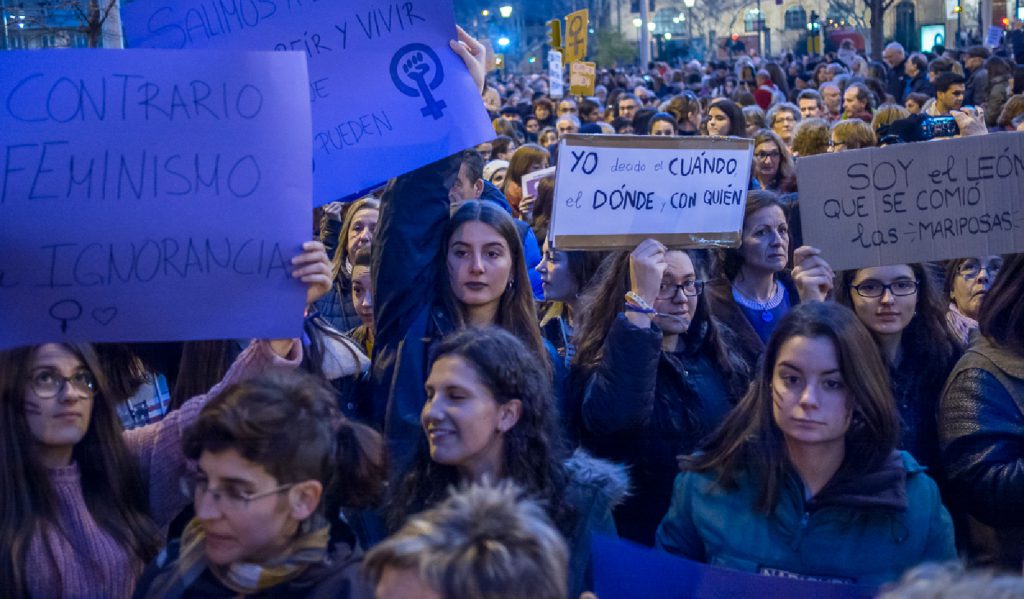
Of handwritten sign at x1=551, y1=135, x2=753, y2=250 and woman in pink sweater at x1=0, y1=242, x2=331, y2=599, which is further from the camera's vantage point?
handwritten sign at x1=551, y1=135, x2=753, y2=250

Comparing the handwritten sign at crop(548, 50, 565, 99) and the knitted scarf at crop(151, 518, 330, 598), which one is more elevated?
the handwritten sign at crop(548, 50, 565, 99)

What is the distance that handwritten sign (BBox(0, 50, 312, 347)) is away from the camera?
2957mm

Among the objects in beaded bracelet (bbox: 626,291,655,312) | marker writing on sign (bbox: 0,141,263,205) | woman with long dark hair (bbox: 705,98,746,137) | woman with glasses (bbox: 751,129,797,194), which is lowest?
beaded bracelet (bbox: 626,291,655,312)

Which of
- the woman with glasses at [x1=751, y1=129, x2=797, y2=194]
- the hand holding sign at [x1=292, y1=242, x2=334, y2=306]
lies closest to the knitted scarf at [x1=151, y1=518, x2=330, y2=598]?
the hand holding sign at [x1=292, y1=242, x2=334, y2=306]

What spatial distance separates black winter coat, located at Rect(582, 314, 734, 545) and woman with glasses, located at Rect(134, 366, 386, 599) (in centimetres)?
111

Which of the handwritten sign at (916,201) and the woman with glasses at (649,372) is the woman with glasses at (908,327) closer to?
the handwritten sign at (916,201)

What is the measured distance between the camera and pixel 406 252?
12.2ft

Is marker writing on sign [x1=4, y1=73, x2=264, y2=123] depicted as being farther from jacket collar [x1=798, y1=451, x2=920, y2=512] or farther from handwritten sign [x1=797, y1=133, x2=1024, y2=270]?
handwritten sign [x1=797, y1=133, x2=1024, y2=270]

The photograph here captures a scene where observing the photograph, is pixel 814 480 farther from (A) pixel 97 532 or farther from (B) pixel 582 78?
(B) pixel 582 78

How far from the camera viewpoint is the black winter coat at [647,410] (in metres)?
3.54

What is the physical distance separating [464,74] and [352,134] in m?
0.40

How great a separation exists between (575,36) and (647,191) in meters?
11.8

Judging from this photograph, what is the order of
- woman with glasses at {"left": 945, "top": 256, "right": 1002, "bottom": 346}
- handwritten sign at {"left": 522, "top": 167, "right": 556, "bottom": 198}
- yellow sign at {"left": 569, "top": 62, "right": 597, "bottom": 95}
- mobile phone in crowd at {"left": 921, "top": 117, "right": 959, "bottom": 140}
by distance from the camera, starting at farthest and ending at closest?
yellow sign at {"left": 569, "top": 62, "right": 597, "bottom": 95} → mobile phone in crowd at {"left": 921, "top": 117, "right": 959, "bottom": 140} → handwritten sign at {"left": 522, "top": 167, "right": 556, "bottom": 198} → woman with glasses at {"left": 945, "top": 256, "right": 1002, "bottom": 346}

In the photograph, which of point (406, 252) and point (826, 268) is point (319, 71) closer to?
point (406, 252)
